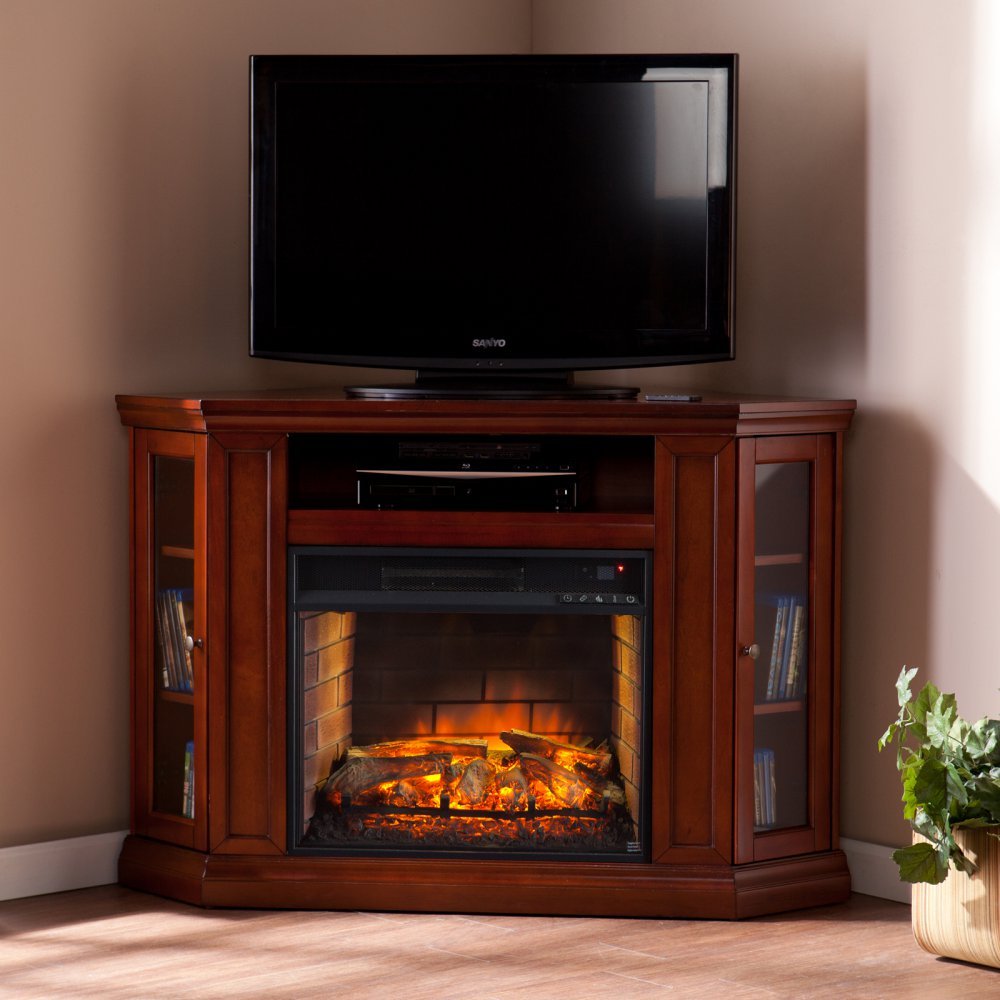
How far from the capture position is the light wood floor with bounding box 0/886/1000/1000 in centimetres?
256

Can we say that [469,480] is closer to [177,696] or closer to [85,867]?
[177,696]

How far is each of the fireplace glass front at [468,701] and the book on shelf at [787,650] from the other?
270 mm

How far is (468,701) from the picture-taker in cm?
303

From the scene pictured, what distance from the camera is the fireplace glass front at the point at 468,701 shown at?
9.67ft

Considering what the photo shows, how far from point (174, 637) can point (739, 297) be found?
1424 mm

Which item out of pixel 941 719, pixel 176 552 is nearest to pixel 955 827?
pixel 941 719

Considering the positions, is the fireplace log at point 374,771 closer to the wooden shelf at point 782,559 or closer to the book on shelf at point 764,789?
the book on shelf at point 764,789

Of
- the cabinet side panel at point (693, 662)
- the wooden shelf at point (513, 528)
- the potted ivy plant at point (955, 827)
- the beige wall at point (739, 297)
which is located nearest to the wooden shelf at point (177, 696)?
the beige wall at point (739, 297)

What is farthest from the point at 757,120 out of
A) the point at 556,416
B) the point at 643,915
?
the point at 643,915

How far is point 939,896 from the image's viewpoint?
105 inches

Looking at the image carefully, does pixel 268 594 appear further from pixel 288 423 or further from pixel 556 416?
pixel 556 416

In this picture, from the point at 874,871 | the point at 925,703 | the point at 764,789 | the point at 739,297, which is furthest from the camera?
the point at 739,297

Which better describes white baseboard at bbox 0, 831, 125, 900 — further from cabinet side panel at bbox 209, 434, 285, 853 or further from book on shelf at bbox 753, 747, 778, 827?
book on shelf at bbox 753, 747, 778, 827

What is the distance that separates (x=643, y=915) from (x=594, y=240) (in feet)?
4.37
